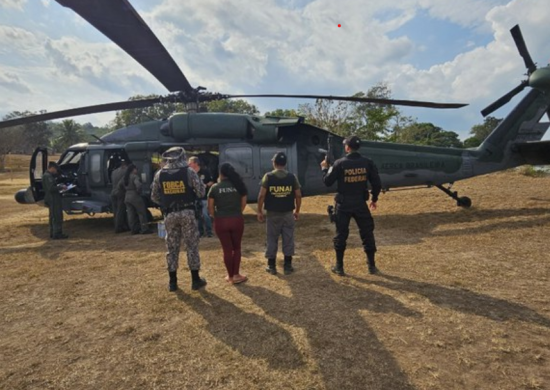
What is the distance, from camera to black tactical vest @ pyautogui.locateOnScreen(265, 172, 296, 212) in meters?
4.84

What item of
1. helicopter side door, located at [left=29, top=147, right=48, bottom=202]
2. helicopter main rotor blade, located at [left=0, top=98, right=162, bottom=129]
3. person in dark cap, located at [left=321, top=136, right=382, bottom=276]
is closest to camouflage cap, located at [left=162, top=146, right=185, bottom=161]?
person in dark cap, located at [left=321, top=136, right=382, bottom=276]

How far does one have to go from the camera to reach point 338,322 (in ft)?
11.4

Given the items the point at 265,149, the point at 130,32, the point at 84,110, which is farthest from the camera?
the point at 265,149

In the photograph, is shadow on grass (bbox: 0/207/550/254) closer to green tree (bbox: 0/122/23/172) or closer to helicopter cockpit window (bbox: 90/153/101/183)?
helicopter cockpit window (bbox: 90/153/101/183)

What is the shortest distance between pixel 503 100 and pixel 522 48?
1475 millimetres

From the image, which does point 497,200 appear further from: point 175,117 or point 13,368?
point 13,368

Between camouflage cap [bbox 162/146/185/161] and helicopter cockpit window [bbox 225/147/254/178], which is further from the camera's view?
helicopter cockpit window [bbox 225/147/254/178]

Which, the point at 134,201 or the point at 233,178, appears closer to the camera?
the point at 233,178

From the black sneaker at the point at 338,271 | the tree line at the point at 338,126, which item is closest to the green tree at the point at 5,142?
the tree line at the point at 338,126

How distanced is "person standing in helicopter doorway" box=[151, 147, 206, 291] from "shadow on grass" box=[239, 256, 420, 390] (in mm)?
907

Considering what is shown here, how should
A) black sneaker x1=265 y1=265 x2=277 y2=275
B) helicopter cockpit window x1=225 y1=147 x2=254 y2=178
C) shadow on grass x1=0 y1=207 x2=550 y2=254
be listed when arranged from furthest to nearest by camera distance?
helicopter cockpit window x1=225 y1=147 x2=254 y2=178
shadow on grass x1=0 y1=207 x2=550 y2=254
black sneaker x1=265 y1=265 x2=277 y2=275

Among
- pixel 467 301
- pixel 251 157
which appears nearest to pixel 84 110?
pixel 251 157

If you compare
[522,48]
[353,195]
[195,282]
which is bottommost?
[195,282]

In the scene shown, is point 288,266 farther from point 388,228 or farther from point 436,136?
point 436,136
